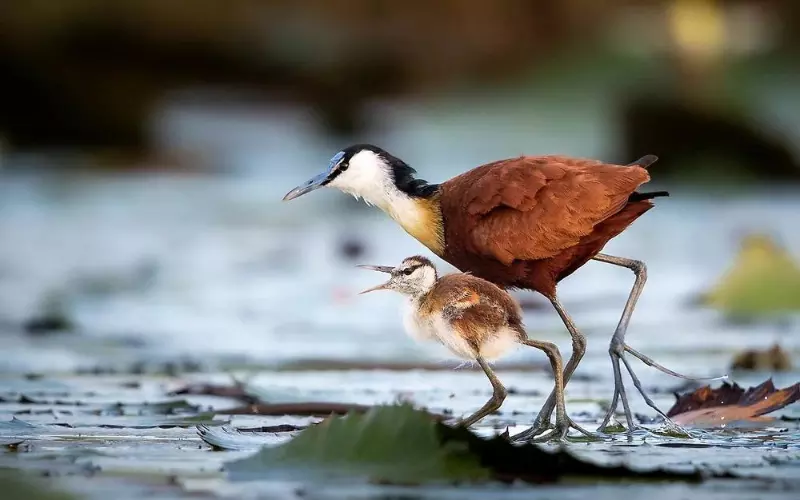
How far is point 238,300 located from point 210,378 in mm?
3337

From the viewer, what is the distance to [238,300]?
11.5 m

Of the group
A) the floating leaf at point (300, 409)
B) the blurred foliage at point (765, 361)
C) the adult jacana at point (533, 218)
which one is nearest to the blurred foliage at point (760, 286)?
the blurred foliage at point (765, 361)

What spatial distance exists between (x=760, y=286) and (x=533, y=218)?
3691mm

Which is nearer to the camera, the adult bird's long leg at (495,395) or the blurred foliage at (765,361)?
the adult bird's long leg at (495,395)

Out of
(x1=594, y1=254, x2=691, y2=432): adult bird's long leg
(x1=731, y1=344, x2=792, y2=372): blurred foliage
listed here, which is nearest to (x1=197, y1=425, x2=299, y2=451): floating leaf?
(x1=594, y1=254, x2=691, y2=432): adult bird's long leg

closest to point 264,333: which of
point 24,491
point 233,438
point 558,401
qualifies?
point 558,401

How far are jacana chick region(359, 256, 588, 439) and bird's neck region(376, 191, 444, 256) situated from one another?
0.37m

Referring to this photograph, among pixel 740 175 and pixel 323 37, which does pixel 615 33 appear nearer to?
pixel 323 37

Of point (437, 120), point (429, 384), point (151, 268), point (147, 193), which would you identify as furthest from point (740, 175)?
point (429, 384)

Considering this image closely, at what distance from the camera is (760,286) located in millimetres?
10438

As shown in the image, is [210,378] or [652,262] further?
[652,262]

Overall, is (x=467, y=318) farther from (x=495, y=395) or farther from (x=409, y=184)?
(x=409, y=184)

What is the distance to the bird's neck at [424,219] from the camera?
290 inches

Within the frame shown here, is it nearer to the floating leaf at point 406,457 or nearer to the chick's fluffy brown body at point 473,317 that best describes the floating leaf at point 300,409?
the chick's fluffy brown body at point 473,317
